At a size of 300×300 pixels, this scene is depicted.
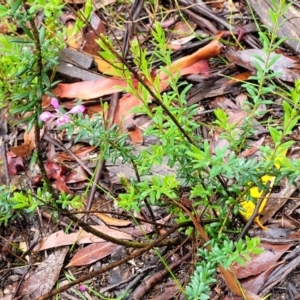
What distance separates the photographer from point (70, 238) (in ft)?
6.59

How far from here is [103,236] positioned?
A: 167cm

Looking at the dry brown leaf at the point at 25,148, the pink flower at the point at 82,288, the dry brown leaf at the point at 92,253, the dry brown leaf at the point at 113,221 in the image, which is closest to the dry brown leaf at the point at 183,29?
the dry brown leaf at the point at 25,148

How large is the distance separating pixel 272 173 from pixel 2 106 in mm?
1247

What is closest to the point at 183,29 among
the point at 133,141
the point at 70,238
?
the point at 133,141

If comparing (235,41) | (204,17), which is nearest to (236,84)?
(235,41)

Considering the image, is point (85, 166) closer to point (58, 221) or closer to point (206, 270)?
point (58, 221)

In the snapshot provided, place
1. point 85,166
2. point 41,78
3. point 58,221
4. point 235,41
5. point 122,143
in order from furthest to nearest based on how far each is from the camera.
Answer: point 235,41 → point 85,166 → point 58,221 → point 122,143 → point 41,78

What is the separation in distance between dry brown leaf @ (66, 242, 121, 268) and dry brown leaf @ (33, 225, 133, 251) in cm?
3

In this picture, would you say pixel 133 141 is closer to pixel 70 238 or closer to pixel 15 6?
pixel 70 238

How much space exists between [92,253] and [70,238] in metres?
0.11

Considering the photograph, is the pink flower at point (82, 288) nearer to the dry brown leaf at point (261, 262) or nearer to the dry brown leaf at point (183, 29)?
the dry brown leaf at point (261, 262)

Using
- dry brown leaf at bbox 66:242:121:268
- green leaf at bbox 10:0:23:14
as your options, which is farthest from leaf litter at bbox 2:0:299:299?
green leaf at bbox 10:0:23:14

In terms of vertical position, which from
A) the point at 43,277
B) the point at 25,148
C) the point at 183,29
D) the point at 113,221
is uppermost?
the point at 183,29

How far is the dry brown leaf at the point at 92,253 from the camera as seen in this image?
1.94m
